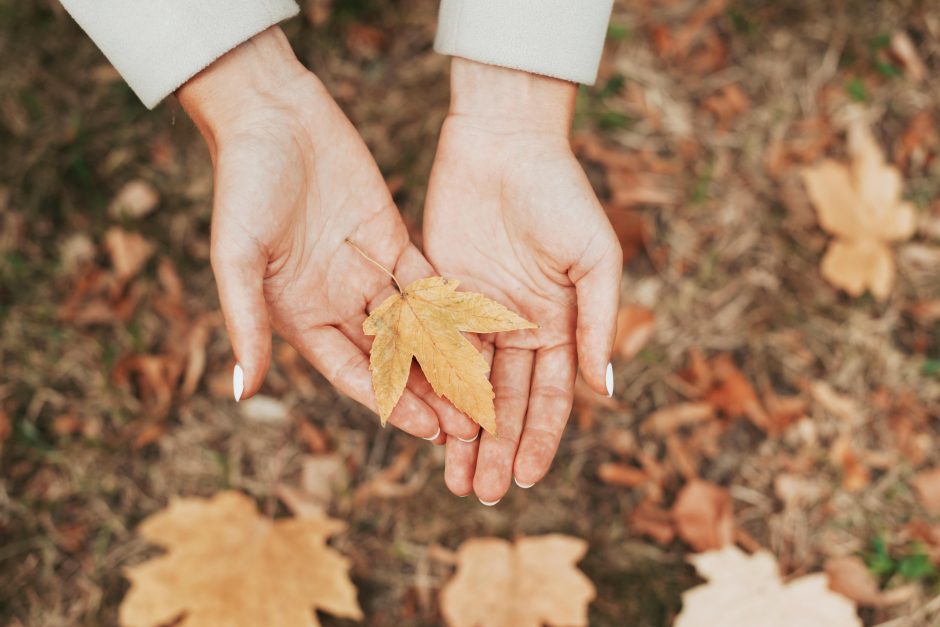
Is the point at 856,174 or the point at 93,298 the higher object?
the point at 93,298

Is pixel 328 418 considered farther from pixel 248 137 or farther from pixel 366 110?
pixel 366 110

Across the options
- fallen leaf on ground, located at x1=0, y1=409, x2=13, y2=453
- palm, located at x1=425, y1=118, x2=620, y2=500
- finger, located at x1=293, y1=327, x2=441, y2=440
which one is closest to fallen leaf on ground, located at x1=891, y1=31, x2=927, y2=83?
palm, located at x1=425, y1=118, x2=620, y2=500

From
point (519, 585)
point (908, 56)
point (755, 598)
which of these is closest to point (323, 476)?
point (519, 585)

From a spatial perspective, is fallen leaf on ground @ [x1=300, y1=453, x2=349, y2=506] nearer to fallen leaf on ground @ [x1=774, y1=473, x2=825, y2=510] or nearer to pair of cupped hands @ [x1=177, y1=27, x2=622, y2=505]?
pair of cupped hands @ [x1=177, y1=27, x2=622, y2=505]

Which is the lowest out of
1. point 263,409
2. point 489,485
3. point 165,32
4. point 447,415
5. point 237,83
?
point 263,409

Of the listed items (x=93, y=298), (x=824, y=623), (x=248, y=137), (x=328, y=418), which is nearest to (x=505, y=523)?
(x=328, y=418)

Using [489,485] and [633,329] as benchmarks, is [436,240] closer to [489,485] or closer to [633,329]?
[489,485]
